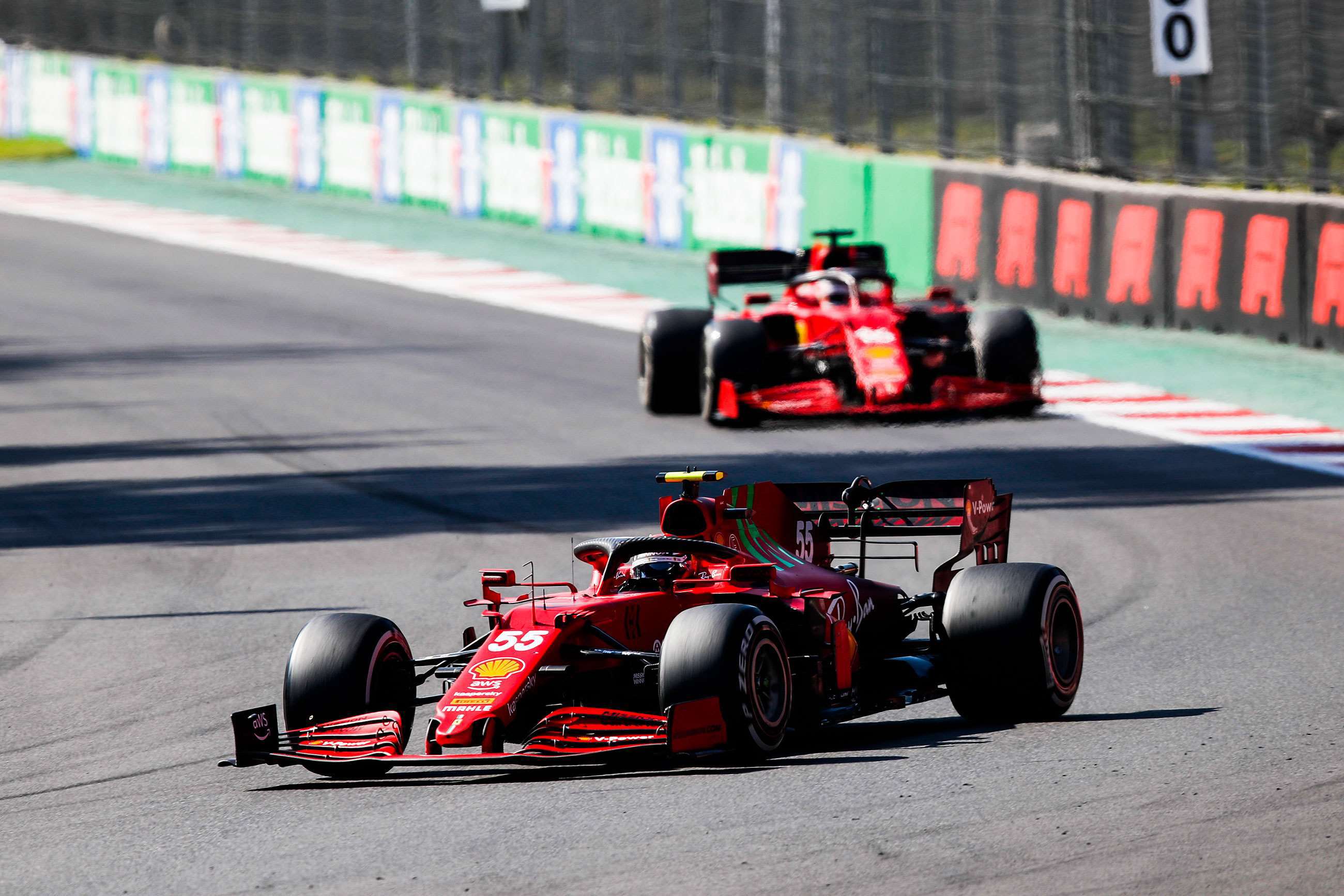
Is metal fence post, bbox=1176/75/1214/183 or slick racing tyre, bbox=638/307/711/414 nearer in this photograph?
slick racing tyre, bbox=638/307/711/414

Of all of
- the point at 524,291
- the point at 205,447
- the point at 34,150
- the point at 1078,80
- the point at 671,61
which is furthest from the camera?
the point at 34,150

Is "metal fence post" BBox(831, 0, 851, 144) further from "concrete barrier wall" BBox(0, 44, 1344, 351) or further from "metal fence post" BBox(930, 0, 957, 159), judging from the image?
"metal fence post" BBox(930, 0, 957, 159)

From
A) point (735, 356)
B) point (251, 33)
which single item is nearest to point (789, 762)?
point (735, 356)

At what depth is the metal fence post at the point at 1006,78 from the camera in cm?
2530

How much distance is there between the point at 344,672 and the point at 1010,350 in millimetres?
10568

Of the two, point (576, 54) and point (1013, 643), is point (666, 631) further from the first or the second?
point (576, 54)

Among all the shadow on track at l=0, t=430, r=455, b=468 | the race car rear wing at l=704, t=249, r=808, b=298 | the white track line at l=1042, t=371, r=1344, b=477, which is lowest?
the shadow on track at l=0, t=430, r=455, b=468

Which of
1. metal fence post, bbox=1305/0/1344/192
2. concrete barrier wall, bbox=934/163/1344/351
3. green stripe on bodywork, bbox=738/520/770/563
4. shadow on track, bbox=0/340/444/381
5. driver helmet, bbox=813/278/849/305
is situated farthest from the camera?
shadow on track, bbox=0/340/444/381

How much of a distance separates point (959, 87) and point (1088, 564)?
13.8m

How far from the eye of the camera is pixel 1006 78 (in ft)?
83.4

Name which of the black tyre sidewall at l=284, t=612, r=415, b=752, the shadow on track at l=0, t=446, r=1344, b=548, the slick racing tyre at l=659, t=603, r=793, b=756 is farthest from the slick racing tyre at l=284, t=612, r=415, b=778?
the shadow on track at l=0, t=446, r=1344, b=548

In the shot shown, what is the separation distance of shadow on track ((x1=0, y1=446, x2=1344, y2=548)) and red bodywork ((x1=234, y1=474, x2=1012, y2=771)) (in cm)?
442

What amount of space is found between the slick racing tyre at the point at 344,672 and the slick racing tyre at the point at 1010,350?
10.2 metres

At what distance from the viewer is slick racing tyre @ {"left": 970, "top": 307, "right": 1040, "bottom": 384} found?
61.0 feet
